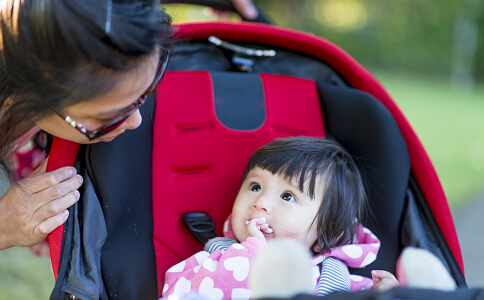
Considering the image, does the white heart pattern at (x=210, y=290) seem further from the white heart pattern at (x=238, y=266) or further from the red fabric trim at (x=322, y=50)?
the red fabric trim at (x=322, y=50)

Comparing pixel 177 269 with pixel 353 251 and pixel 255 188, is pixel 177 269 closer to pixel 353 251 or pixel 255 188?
pixel 255 188

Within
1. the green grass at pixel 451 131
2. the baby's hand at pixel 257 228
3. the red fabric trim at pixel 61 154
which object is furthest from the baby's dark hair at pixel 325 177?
the green grass at pixel 451 131

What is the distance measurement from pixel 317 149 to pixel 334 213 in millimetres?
183

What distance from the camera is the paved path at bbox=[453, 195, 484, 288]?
6.43ft

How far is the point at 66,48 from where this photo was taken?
694 millimetres

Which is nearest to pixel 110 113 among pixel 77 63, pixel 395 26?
pixel 77 63

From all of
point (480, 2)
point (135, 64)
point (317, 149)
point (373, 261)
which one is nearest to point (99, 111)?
point (135, 64)

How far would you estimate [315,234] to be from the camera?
1100 mm

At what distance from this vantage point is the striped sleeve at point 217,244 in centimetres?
105

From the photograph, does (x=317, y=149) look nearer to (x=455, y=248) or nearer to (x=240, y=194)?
(x=240, y=194)

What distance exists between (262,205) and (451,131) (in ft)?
12.7

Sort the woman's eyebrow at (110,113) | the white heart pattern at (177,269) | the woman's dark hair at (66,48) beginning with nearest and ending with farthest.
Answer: the woman's dark hair at (66,48)
the woman's eyebrow at (110,113)
the white heart pattern at (177,269)

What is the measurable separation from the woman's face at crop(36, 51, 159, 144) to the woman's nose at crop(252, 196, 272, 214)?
382 millimetres

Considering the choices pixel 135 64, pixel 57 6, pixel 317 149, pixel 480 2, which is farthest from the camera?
pixel 480 2
